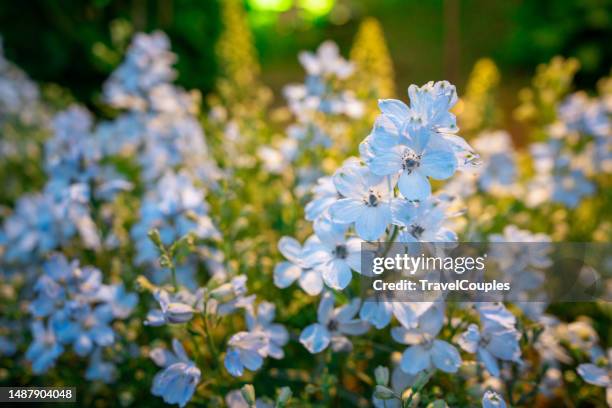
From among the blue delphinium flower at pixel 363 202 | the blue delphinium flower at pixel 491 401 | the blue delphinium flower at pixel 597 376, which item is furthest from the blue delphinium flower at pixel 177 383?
the blue delphinium flower at pixel 597 376

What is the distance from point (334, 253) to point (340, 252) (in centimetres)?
1

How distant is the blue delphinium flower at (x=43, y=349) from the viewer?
1.41m

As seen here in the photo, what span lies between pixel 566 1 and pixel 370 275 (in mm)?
5115

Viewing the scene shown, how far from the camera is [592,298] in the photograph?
186 cm

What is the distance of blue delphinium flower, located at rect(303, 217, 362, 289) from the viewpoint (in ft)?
3.45

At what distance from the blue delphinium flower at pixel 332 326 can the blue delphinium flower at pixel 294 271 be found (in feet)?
0.17

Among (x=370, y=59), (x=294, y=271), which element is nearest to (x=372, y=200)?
(x=294, y=271)

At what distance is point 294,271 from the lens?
1.26m

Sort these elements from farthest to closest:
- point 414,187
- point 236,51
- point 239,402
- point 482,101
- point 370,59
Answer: point 236,51 < point 482,101 < point 370,59 < point 239,402 < point 414,187

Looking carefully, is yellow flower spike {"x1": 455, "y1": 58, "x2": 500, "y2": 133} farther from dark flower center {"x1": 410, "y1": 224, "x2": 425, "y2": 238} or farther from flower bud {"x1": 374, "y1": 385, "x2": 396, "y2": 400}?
flower bud {"x1": 374, "y1": 385, "x2": 396, "y2": 400}

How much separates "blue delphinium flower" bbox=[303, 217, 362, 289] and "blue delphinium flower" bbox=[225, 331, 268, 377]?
21 cm

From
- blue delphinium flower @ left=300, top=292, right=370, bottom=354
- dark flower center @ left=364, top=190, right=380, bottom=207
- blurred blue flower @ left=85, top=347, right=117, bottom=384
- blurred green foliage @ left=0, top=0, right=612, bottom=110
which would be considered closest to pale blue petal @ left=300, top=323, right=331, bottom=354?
blue delphinium flower @ left=300, top=292, right=370, bottom=354

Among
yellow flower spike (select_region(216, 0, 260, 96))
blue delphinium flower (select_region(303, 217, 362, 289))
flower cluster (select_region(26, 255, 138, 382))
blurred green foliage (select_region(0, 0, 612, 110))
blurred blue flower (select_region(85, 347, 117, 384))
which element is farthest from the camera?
blurred green foliage (select_region(0, 0, 612, 110))

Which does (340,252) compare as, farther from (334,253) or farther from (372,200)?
(372,200)
